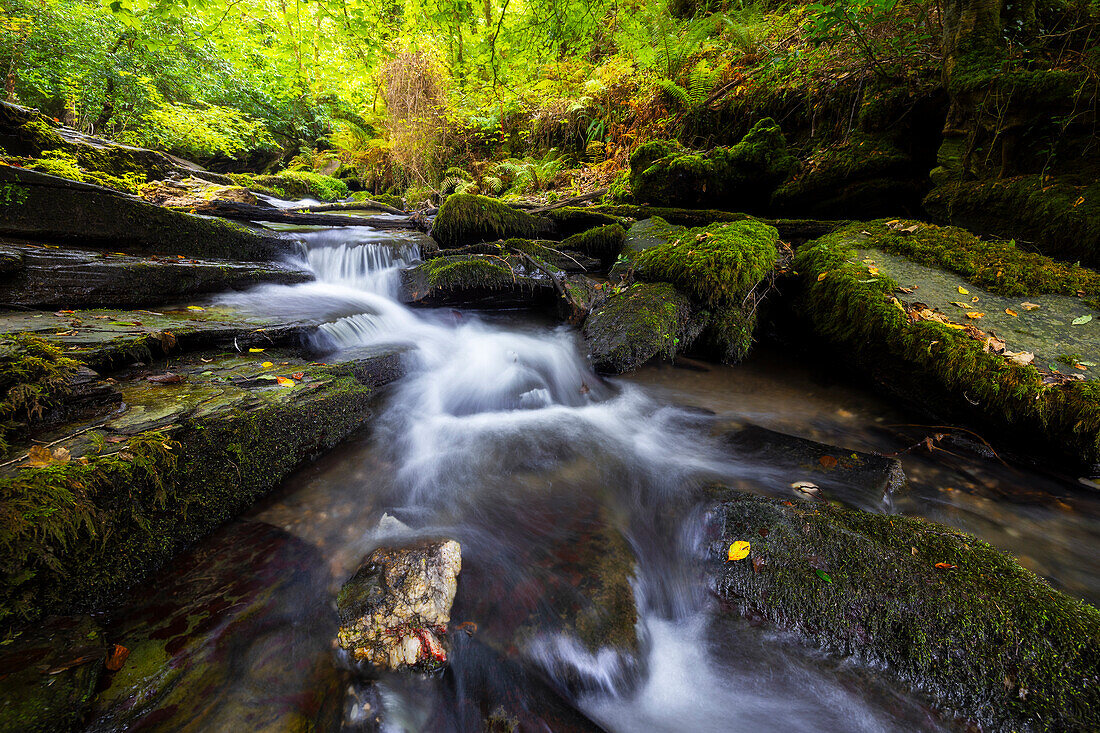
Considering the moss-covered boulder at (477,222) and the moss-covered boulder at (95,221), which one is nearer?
the moss-covered boulder at (95,221)

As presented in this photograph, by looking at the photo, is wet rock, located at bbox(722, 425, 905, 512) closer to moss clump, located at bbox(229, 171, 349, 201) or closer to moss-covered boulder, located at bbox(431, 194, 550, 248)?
moss-covered boulder, located at bbox(431, 194, 550, 248)

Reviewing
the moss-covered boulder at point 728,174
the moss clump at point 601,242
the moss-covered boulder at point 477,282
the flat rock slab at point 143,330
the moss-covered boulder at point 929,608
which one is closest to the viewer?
the moss-covered boulder at point 929,608

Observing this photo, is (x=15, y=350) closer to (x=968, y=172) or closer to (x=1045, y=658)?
(x=1045, y=658)

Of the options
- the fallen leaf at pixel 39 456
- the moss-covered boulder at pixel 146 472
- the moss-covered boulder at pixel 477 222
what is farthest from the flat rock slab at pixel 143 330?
the moss-covered boulder at pixel 477 222

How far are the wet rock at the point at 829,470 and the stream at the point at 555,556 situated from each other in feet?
0.29

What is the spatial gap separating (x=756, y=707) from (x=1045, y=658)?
3.59 ft

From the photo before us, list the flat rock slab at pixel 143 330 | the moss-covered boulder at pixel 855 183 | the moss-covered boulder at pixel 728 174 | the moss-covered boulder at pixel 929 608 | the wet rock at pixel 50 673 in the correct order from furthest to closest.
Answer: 1. the moss-covered boulder at pixel 728 174
2. the moss-covered boulder at pixel 855 183
3. the flat rock slab at pixel 143 330
4. the moss-covered boulder at pixel 929 608
5. the wet rock at pixel 50 673

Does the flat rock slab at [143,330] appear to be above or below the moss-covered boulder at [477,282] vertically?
below

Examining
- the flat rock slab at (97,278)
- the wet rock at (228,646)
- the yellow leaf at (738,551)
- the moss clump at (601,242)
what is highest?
the moss clump at (601,242)

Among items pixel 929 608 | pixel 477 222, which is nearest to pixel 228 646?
pixel 929 608

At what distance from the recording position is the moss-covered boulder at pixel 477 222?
670 cm

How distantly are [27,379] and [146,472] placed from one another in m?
0.78

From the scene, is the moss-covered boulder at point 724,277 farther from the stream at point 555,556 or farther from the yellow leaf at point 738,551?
the yellow leaf at point 738,551

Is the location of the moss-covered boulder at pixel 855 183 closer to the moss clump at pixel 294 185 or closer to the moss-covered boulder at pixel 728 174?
the moss-covered boulder at pixel 728 174
